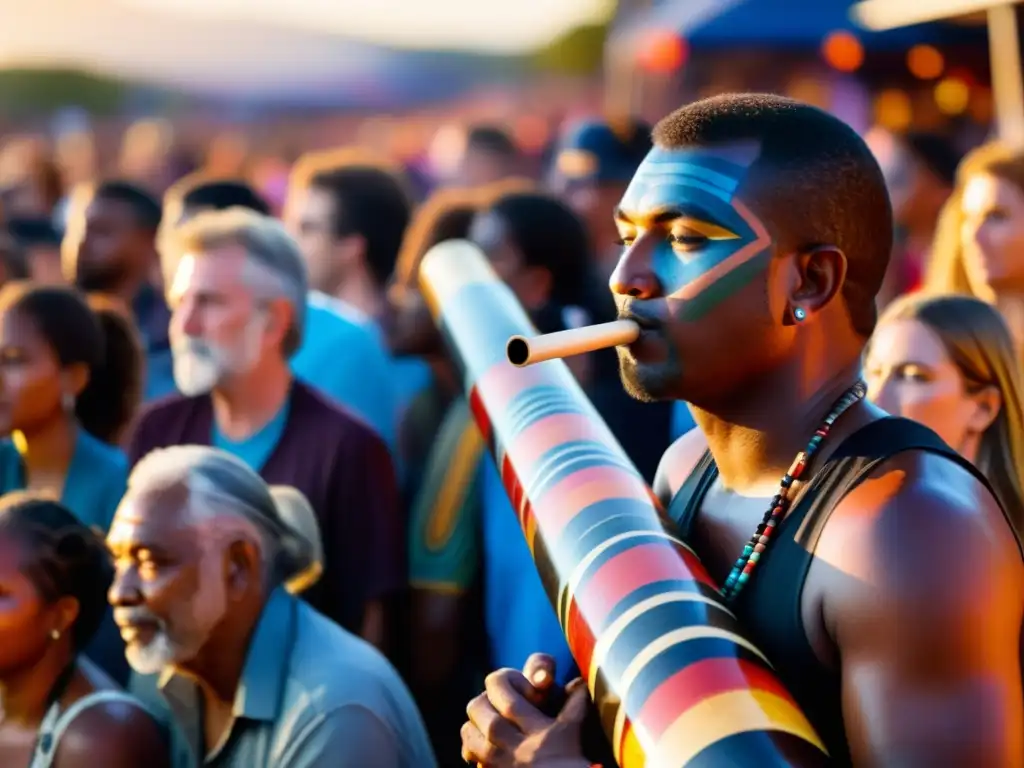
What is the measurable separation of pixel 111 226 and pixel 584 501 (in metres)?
4.47

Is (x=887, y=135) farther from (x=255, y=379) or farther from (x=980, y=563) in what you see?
(x=980, y=563)

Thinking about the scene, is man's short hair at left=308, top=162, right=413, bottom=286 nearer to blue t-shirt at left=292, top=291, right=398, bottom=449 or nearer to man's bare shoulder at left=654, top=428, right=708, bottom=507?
blue t-shirt at left=292, top=291, right=398, bottom=449

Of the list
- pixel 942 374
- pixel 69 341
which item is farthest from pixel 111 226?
pixel 942 374

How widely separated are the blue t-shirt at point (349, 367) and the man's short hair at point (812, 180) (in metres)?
2.77

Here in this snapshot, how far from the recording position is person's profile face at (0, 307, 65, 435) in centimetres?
418

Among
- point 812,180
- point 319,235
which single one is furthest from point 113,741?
point 319,235

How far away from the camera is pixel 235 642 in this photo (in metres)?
2.99

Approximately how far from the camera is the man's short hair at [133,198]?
19.5ft

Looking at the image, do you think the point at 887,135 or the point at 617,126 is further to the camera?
the point at 887,135

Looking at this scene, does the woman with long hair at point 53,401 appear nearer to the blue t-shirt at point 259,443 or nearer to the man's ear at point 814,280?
the blue t-shirt at point 259,443

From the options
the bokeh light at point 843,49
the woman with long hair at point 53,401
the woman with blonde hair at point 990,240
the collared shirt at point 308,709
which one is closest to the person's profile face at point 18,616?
the collared shirt at point 308,709

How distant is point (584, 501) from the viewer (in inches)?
71.1

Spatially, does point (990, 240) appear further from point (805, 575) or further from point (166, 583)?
point (805, 575)

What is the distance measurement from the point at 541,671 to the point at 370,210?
3.69 metres
